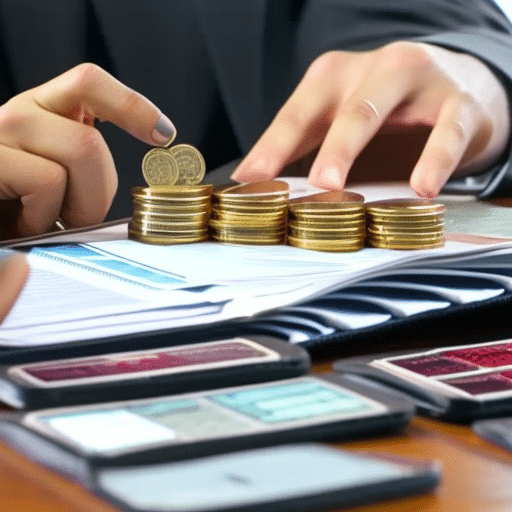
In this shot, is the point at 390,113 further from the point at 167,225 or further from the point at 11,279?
the point at 11,279

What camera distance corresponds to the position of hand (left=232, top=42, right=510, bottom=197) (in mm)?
1062

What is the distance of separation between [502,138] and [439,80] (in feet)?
0.55

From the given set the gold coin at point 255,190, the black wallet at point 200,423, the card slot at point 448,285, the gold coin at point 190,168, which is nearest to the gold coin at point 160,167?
the gold coin at point 190,168

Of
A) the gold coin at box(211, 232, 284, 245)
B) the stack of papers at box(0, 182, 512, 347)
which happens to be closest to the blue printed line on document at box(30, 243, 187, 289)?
the stack of papers at box(0, 182, 512, 347)

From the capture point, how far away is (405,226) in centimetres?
78

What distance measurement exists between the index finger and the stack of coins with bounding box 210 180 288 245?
0.48ft

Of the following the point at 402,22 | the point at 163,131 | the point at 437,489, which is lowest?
the point at 437,489

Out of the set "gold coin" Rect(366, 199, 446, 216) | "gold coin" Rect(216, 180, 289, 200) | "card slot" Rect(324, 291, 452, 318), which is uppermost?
"gold coin" Rect(216, 180, 289, 200)

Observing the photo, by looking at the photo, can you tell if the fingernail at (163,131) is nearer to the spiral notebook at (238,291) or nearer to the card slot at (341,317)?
the spiral notebook at (238,291)

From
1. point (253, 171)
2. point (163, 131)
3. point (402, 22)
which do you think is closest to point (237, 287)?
point (163, 131)

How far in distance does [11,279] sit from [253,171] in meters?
0.46

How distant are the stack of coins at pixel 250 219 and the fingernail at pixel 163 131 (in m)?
0.14

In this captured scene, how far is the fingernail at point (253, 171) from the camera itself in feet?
3.46

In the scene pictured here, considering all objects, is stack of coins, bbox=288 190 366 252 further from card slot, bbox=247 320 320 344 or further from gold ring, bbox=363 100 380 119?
gold ring, bbox=363 100 380 119
